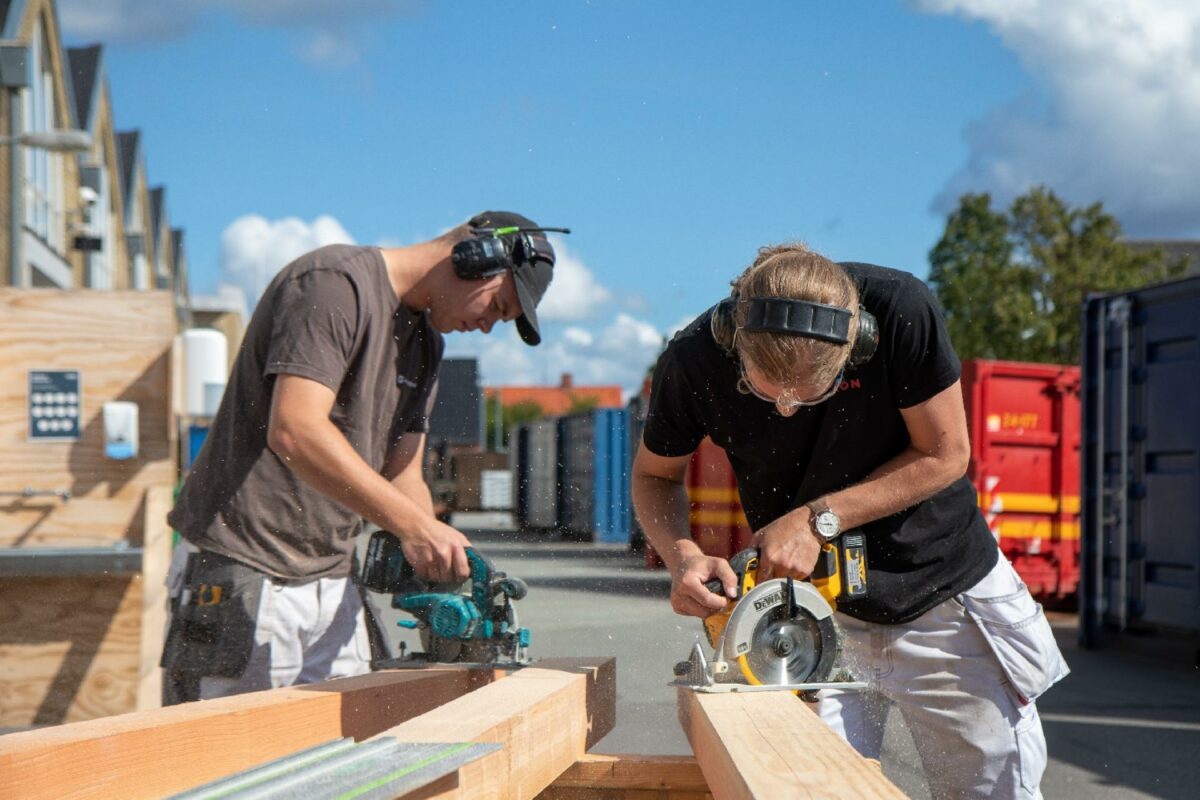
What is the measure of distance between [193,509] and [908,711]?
5.81 ft

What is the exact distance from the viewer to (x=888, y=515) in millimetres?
2818

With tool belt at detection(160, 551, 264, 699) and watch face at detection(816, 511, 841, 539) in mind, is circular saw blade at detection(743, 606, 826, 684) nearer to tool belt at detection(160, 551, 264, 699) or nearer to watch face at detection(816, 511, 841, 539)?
watch face at detection(816, 511, 841, 539)

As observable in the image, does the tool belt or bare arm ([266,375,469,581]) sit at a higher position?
bare arm ([266,375,469,581])

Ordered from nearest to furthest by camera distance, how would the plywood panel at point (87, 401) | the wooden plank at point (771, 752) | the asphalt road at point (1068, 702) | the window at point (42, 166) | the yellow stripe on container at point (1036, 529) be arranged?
the wooden plank at point (771, 752) < the asphalt road at point (1068, 702) < the plywood panel at point (87, 401) < the yellow stripe on container at point (1036, 529) < the window at point (42, 166)

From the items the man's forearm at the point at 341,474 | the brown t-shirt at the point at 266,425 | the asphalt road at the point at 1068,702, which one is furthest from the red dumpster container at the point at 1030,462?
the man's forearm at the point at 341,474

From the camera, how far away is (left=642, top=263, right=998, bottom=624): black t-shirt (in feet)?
8.99

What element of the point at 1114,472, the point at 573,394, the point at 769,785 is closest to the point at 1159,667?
the point at 1114,472

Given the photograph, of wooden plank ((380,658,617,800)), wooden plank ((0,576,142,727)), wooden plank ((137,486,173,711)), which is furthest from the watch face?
wooden plank ((0,576,142,727))

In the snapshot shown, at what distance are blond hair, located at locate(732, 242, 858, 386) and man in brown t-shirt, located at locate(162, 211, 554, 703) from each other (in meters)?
0.77

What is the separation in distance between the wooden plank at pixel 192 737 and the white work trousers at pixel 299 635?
58 cm

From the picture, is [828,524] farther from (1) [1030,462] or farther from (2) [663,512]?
(1) [1030,462]

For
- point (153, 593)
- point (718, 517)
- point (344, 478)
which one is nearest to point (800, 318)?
point (344, 478)

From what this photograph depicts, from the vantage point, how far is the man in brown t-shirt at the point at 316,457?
9.02 ft

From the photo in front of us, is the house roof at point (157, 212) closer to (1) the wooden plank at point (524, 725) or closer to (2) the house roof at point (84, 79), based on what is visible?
(2) the house roof at point (84, 79)
